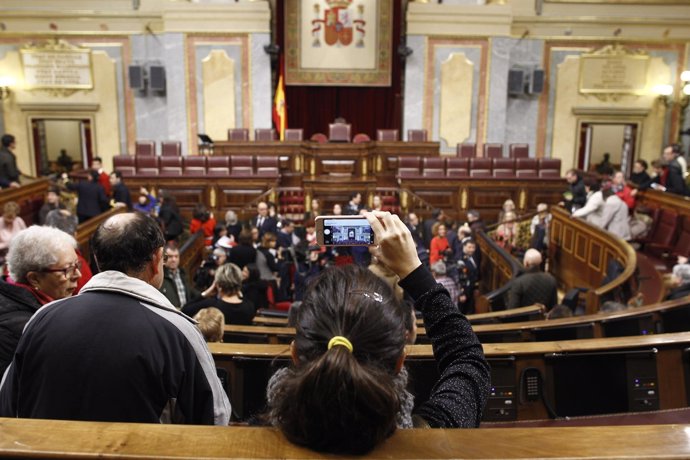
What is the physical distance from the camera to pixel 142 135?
1298 cm

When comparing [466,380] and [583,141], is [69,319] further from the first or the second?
[583,141]

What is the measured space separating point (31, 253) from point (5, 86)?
43.2ft

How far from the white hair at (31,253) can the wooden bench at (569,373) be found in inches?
24.6

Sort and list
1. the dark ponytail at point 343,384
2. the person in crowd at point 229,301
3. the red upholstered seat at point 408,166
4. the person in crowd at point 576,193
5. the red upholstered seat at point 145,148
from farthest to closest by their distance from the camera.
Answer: the red upholstered seat at point 145,148
the red upholstered seat at point 408,166
the person in crowd at point 576,193
the person in crowd at point 229,301
the dark ponytail at point 343,384

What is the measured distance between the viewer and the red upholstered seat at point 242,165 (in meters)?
9.85

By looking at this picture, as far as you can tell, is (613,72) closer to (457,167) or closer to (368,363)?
(457,167)

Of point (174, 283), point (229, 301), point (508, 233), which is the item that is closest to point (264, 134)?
point (508, 233)

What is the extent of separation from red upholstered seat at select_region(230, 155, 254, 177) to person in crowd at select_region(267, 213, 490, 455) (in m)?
8.97

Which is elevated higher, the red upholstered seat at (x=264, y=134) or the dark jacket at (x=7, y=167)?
the red upholstered seat at (x=264, y=134)

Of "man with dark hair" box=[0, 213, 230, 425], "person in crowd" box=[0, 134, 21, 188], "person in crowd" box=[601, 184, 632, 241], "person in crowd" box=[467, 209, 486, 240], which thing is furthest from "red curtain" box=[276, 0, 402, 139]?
"man with dark hair" box=[0, 213, 230, 425]

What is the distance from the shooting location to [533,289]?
4469 mm

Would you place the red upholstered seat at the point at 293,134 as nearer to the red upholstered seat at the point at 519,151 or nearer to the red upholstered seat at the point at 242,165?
the red upholstered seat at the point at 242,165

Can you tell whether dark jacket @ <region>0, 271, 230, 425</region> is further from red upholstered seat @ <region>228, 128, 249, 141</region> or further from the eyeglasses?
red upholstered seat @ <region>228, 128, 249, 141</region>

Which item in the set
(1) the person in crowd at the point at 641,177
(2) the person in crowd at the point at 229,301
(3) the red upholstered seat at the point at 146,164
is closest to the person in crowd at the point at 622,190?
(1) the person in crowd at the point at 641,177
